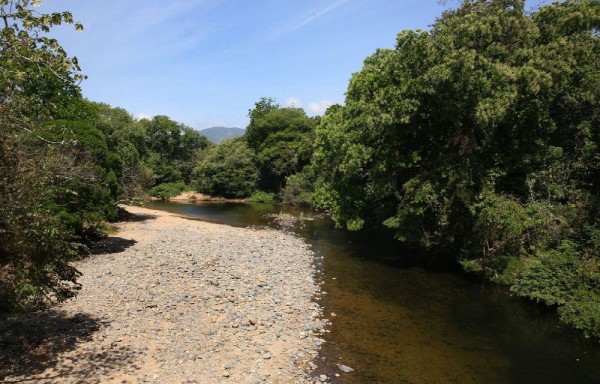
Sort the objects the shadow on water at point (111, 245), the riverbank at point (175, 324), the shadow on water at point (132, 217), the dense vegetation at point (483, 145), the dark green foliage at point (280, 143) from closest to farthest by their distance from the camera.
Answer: the riverbank at point (175, 324)
the dense vegetation at point (483, 145)
the shadow on water at point (111, 245)
the shadow on water at point (132, 217)
the dark green foliage at point (280, 143)

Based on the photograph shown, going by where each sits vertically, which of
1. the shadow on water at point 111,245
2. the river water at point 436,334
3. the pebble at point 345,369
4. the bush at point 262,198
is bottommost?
the pebble at point 345,369

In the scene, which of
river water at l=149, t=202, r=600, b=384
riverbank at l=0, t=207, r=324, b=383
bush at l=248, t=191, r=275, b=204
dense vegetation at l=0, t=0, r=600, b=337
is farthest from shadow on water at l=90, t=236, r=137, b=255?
bush at l=248, t=191, r=275, b=204

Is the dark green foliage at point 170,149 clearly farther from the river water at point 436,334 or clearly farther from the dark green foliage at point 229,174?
the river water at point 436,334

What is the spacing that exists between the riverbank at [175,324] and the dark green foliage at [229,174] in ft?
144

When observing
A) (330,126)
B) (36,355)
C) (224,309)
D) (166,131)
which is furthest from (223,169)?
(36,355)

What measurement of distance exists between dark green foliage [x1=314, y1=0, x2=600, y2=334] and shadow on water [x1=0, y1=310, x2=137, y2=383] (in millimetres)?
16422

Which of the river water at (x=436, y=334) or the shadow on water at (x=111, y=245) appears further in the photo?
the shadow on water at (x=111, y=245)

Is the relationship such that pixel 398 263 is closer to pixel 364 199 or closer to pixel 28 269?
pixel 364 199

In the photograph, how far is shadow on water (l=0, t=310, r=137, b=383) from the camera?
10750 mm

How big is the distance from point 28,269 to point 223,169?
59763 mm

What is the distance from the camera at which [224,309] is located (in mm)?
16422

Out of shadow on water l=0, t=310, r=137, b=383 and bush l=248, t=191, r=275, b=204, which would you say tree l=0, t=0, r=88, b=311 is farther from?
bush l=248, t=191, r=275, b=204

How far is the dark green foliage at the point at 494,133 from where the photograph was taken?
20.0 meters

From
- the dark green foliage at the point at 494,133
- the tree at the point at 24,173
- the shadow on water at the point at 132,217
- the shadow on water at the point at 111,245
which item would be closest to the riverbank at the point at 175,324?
the shadow on water at the point at 111,245
